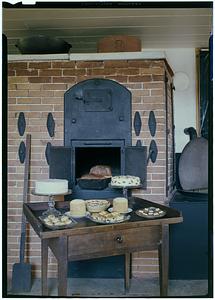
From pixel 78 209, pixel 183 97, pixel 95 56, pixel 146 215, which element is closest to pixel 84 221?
pixel 78 209

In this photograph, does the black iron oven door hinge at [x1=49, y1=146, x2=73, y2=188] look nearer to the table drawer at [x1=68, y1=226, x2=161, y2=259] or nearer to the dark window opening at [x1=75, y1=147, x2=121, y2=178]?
the dark window opening at [x1=75, y1=147, x2=121, y2=178]

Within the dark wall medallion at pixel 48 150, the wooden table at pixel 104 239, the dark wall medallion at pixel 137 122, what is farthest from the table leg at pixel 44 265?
the dark wall medallion at pixel 137 122

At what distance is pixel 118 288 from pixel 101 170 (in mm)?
484

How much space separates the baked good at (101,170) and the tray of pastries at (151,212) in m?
0.35

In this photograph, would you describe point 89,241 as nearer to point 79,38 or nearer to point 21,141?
point 21,141

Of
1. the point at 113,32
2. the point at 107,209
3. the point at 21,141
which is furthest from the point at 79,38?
the point at 107,209

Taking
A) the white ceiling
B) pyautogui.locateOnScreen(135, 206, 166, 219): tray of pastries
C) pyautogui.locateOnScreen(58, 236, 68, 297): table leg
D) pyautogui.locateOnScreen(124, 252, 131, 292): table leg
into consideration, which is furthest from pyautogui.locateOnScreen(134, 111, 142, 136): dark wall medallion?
pyautogui.locateOnScreen(58, 236, 68, 297): table leg

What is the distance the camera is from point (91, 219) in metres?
1.21

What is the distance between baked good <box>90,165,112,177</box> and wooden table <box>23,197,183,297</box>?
0.35 m

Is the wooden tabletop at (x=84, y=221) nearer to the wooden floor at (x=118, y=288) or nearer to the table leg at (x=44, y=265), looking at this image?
the table leg at (x=44, y=265)

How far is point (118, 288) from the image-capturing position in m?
1.43

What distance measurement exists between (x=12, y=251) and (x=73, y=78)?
74 cm

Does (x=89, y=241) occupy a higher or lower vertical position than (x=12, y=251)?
higher

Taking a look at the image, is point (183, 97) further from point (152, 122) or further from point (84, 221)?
point (84, 221)
